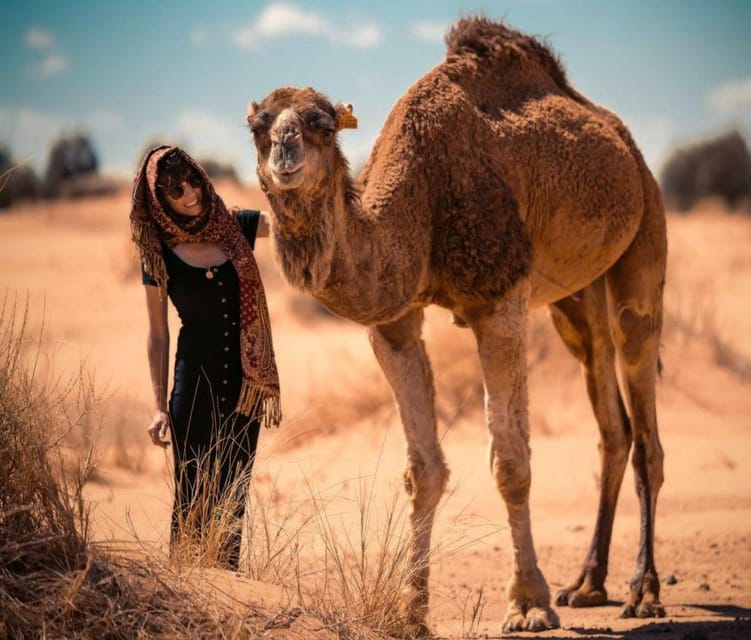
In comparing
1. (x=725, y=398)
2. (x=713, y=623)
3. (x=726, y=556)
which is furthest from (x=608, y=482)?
(x=725, y=398)

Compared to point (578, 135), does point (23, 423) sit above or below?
below

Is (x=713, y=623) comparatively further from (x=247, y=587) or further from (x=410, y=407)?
(x=247, y=587)

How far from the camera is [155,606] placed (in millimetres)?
4348

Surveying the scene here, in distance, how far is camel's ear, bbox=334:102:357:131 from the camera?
5422 mm

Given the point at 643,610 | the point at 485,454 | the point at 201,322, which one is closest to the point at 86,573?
the point at 201,322

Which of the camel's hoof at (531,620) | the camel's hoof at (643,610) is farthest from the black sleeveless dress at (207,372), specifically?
the camel's hoof at (643,610)

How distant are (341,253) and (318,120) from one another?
0.66 m

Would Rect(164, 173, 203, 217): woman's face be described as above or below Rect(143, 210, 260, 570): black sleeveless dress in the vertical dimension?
above

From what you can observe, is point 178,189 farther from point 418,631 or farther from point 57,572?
point 418,631

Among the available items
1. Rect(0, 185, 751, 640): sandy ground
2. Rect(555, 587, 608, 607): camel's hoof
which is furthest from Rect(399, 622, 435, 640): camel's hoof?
Rect(555, 587, 608, 607): camel's hoof

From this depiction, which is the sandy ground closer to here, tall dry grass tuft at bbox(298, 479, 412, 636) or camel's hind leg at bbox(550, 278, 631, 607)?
tall dry grass tuft at bbox(298, 479, 412, 636)

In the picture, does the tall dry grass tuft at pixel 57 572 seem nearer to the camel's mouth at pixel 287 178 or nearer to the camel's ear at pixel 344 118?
the camel's mouth at pixel 287 178

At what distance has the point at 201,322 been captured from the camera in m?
5.55

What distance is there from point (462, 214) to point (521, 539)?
1.78m
